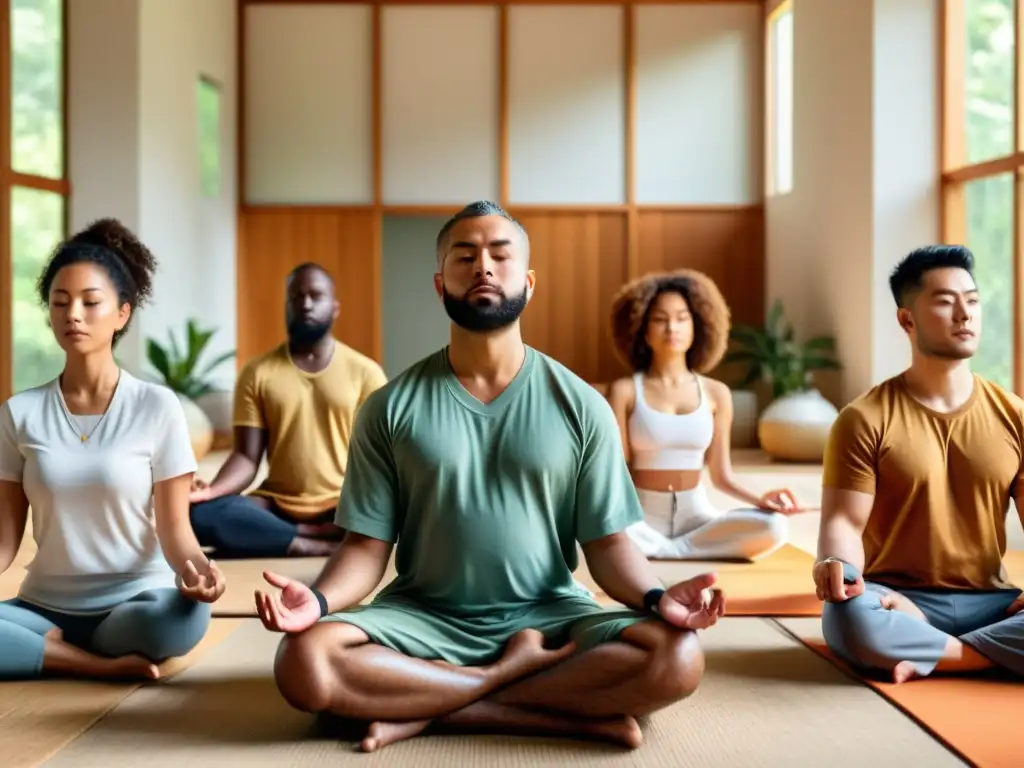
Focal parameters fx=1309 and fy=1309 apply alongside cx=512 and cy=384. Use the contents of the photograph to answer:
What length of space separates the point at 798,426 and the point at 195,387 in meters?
3.93

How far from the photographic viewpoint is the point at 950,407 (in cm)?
299

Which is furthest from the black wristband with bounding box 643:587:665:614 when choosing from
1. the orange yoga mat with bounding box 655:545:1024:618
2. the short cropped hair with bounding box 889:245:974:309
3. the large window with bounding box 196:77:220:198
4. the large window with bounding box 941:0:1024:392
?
the large window with bounding box 196:77:220:198

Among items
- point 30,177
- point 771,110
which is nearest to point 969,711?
point 30,177

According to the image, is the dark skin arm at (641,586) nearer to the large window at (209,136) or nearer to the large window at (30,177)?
the large window at (30,177)

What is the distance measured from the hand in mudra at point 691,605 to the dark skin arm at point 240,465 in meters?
2.21

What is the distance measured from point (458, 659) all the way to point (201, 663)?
0.81 metres

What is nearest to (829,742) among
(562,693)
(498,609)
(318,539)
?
(562,693)

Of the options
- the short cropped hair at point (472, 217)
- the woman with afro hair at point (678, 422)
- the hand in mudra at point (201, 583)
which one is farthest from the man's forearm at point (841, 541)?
the woman with afro hair at point (678, 422)

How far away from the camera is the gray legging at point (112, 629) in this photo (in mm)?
2791

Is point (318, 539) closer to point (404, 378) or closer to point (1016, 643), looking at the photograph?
point (404, 378)

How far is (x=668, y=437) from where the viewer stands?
14.9 feet

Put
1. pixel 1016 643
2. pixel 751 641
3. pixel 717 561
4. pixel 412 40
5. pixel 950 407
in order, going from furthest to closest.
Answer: pixel 412 40
pixel 717 561
pixel 751 641
pixel 950 407
pixel 1016 643

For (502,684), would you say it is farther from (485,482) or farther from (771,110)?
(771,110)

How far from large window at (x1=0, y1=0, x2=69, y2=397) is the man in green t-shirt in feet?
18.2
